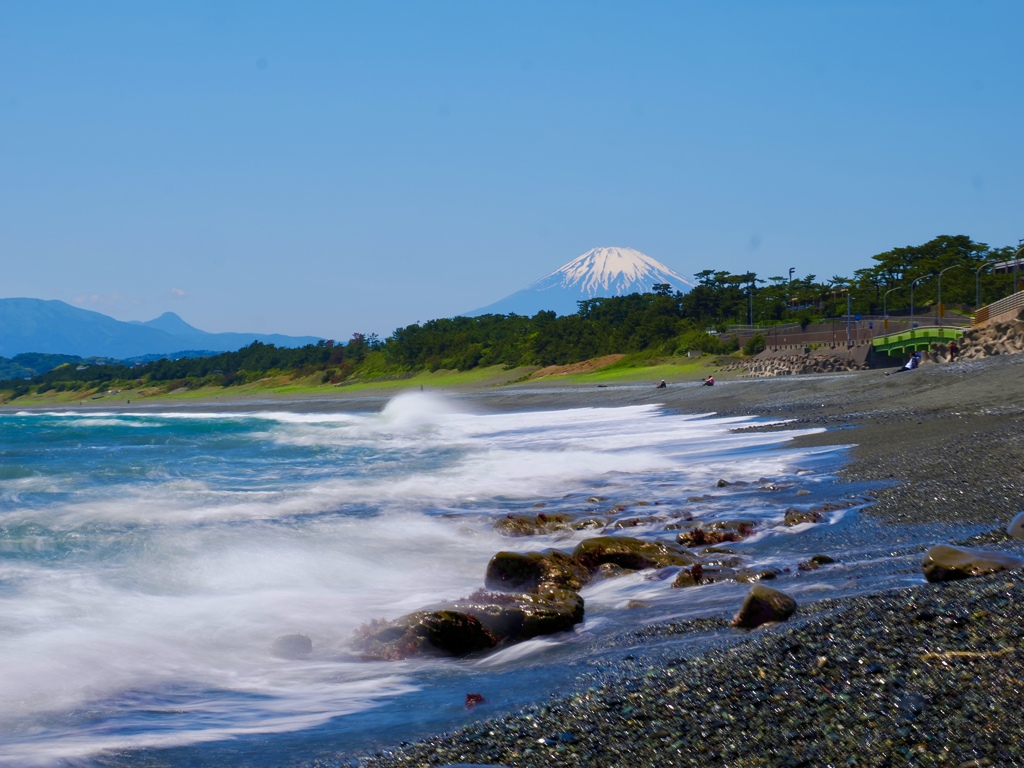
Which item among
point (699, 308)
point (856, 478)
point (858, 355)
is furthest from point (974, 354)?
point (699, 308)

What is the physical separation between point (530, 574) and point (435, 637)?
1.62 meters

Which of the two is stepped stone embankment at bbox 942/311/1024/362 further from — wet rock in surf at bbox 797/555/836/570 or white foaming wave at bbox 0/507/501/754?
wet rock in surf at bbox 797/555/836/570

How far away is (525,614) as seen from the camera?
672cm

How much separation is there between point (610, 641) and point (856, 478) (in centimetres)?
758

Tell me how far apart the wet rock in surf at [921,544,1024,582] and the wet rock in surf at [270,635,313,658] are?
14.3 ft

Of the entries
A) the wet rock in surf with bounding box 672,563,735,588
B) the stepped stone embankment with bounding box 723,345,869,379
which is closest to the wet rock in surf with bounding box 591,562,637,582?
the wet rock in surf with bounding box 672,563,735,588

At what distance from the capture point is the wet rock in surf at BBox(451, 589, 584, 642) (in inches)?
262

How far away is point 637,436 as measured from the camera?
24.6 m

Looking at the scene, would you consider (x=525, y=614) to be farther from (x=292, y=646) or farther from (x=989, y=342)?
(x=989, y=342)

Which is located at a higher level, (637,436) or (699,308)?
(699,308)

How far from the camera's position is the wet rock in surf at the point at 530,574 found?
25.7 ft

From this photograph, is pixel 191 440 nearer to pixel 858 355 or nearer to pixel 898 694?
pixel 898 694

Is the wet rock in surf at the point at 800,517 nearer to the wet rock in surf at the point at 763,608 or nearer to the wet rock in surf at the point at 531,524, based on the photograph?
the wet rock in surf at the point at 531,524

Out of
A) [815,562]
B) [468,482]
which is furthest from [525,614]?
[468,482]
